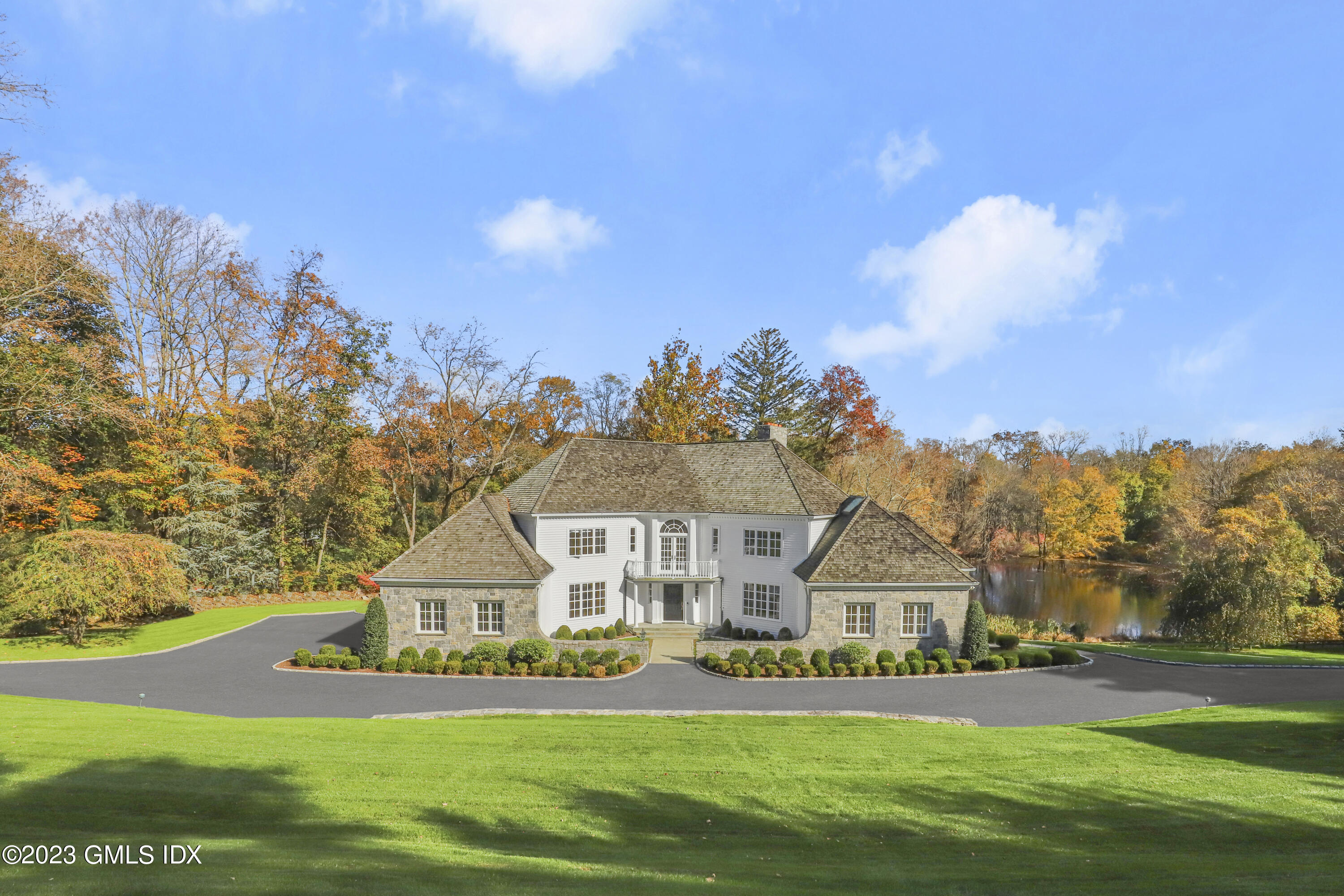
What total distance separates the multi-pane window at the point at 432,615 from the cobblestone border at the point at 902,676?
9.77m

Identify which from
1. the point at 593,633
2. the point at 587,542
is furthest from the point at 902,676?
the point at 587,542

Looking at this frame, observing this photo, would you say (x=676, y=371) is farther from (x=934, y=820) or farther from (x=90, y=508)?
(x=934, y=820)

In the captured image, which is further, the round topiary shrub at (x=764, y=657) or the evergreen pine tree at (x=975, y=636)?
the evergreen pine tree at (x=975, y=636)

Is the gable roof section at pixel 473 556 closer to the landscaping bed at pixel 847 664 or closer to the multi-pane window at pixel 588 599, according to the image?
the multi-pane window at pixel 588 599

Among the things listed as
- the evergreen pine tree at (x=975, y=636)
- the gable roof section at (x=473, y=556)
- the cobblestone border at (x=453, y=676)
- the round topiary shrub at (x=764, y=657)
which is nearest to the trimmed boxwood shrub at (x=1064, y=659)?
the evergreen pine tree at (x=975, y=636)

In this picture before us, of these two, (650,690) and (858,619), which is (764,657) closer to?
(858,619)

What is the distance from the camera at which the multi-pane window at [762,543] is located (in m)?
29.3

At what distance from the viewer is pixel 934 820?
10938mm

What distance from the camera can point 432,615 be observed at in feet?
82.7

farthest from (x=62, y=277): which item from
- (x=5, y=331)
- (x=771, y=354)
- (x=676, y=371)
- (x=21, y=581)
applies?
→ (x=771, y=354)

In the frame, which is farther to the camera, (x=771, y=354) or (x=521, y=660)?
(x=771, y=354)

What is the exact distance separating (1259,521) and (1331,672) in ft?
44.8

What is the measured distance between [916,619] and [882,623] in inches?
56.5

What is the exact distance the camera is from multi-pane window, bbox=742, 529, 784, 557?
96.0ft
